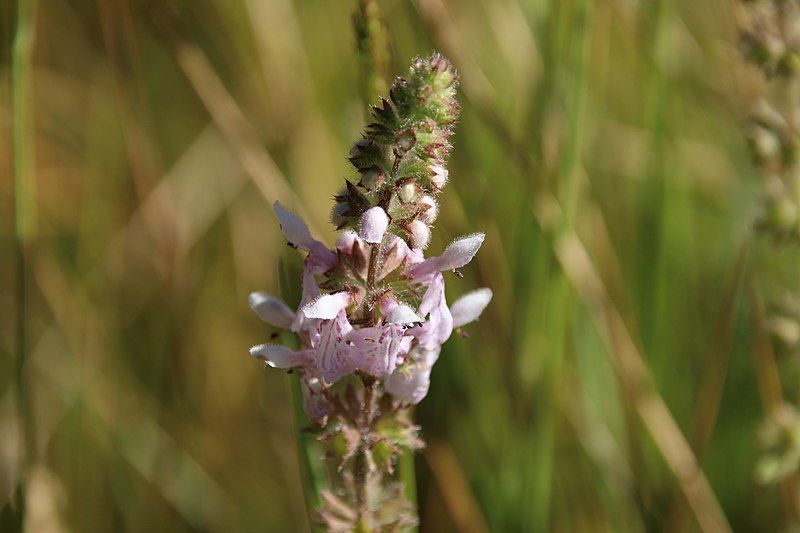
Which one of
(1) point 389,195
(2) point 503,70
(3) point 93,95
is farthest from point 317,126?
(1) point 389,195

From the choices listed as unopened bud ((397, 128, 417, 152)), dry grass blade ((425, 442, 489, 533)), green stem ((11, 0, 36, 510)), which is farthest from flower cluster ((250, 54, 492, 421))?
dry grass blade ((425, 442, 489, 533))

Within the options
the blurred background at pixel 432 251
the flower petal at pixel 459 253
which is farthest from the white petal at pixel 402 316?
the blurred background at pixel 432 251

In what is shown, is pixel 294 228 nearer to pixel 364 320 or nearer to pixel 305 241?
pixel 305 241

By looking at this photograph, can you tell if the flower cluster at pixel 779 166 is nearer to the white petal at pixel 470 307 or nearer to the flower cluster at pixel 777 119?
the flower cluster at pixel 777 119

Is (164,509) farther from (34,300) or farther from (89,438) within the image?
(34,300)

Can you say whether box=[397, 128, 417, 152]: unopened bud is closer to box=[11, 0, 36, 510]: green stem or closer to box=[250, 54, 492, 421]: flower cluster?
box=[250, 54, 492, 421]: flower cluster

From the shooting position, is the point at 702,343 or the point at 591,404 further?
the point at 702,343

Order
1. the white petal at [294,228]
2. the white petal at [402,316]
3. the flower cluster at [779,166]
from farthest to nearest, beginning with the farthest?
the flower cluster at [779,166] → the white petal at [294,228] → the white petal at [402,316]
